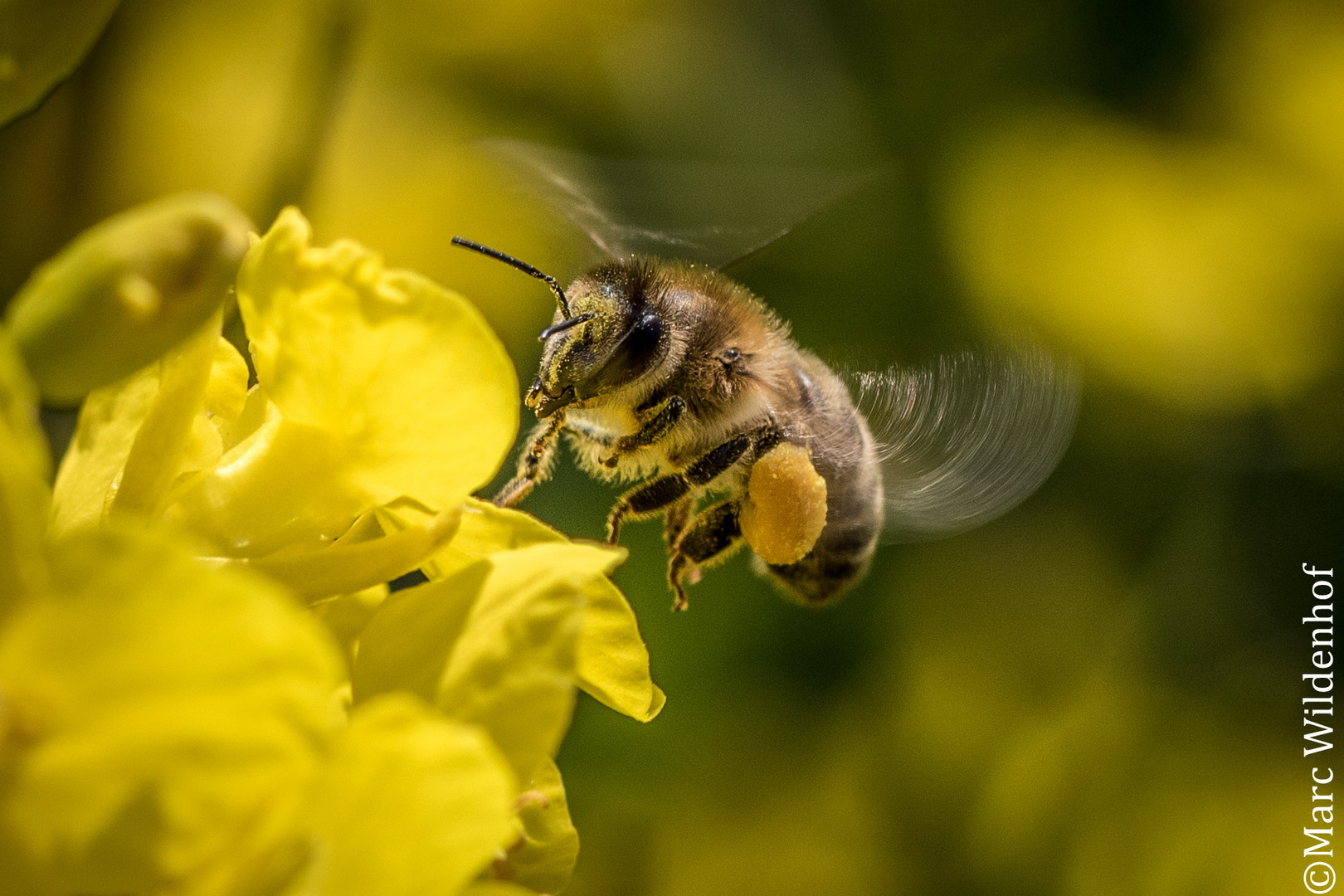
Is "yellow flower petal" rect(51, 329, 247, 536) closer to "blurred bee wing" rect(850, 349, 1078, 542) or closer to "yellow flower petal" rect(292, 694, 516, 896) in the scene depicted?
"yellow flower petal" rect(292, 694, 516, 896)

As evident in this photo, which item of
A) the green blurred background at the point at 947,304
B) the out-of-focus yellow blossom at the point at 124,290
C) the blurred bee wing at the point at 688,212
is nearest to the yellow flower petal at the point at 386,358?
the out-of-focus yellow blossom at the point at 124,290

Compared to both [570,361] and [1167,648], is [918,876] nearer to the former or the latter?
[1167,648]

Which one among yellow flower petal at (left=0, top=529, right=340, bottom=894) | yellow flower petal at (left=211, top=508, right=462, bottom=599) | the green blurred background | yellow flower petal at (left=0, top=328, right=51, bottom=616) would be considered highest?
yellow flower petal at (left=0, top=328, right=51, bottom=616)

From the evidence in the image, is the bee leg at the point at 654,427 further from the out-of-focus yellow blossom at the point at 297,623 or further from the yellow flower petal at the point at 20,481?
the yellow flower petal at the point at 20,481

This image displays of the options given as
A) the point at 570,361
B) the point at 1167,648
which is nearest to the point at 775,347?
the point at 570,361

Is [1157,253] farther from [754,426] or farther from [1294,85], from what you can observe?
[754,426]

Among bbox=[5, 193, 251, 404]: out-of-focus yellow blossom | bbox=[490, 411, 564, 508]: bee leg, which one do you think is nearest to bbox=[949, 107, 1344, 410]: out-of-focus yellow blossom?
bbox=[490, 411, 564, 508]: bee leg

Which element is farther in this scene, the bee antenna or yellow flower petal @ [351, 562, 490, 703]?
the bee antenna

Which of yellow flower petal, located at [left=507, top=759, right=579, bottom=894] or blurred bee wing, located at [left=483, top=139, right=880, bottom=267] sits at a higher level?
blurred bee wing, located at [left=483, top=139, right=880, bottom=267]
